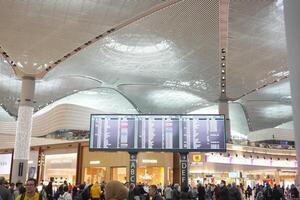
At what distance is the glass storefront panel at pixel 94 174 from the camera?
30481 millimetres

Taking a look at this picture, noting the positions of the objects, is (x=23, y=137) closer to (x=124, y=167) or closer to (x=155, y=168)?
(x=124, y=167)

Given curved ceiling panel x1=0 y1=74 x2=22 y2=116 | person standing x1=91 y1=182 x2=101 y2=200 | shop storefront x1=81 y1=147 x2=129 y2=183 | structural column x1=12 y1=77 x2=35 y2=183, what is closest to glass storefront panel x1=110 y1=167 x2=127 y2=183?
shop storefront x1=81 y1=147 x2=129 y2=183

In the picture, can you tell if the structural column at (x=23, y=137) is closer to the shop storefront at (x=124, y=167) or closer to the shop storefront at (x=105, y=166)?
the shop storefront at (x=124, y=167)

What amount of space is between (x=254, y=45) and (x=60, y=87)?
939 inches

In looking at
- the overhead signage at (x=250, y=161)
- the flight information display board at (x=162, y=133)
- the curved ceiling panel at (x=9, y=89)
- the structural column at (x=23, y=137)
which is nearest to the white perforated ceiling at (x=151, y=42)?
the curved ceiling panel at (x=9, y=89)

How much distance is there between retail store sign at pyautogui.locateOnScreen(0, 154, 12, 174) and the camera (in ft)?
118

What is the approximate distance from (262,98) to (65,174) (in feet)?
82.8

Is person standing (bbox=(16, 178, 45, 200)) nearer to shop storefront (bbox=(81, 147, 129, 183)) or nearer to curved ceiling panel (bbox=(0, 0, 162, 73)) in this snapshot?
curved ceiling panel (bbox=(0, 0, 162, 73))

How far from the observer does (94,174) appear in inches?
1227

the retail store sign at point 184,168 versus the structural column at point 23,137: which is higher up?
the structural column at point 23,137

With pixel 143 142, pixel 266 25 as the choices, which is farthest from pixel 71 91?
pixel 143 142

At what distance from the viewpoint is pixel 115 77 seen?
127ft

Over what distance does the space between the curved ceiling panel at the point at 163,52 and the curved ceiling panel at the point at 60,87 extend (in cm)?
301

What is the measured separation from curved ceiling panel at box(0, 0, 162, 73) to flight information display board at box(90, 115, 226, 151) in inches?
296
